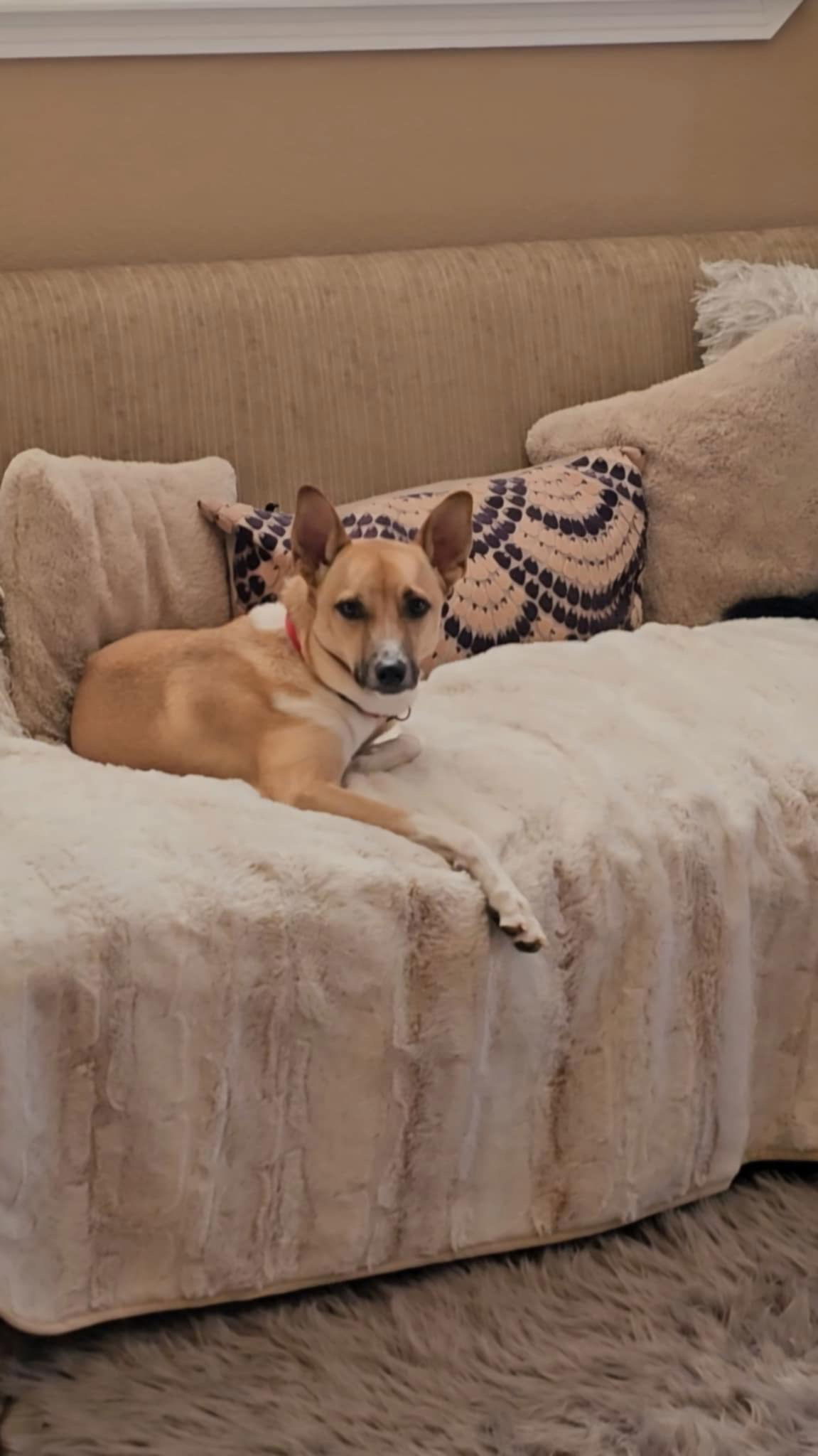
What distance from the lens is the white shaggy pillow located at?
263 centimetres

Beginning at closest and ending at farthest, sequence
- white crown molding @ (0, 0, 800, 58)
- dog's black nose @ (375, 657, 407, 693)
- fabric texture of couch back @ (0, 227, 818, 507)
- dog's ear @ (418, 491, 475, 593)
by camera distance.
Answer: dog's black nose @ (375, 657, 407, 693), dog's ear @ (418, 491, 475, 593), fabric texture of couch back @ (0, 227, 818, 507), white crown molding @ (0, 0, 800, 58)

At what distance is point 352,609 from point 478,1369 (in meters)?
0.86

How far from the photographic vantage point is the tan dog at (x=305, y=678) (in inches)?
70.6

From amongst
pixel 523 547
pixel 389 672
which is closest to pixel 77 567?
pixel 389 672

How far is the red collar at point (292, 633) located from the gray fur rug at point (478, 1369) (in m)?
0.78

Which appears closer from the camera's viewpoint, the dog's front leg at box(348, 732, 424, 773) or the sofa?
the sofa

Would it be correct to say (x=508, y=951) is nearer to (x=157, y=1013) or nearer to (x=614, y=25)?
(x=157, y=1013)

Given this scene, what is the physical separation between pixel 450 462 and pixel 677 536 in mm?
410

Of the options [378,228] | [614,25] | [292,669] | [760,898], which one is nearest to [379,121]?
[378,228]

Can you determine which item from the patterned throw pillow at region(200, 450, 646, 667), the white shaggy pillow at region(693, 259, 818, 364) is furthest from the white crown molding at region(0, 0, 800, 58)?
the patterned throw pillow at region(200, 450, 646, 667)

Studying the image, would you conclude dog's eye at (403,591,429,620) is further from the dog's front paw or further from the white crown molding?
the white crown molding

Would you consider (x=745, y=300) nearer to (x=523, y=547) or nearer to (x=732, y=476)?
(x=732, y=476)

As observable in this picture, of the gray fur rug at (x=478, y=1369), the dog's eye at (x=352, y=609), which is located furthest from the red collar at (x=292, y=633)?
the gray fur rug at (x=478, y=1369)

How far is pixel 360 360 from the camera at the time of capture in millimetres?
2498
